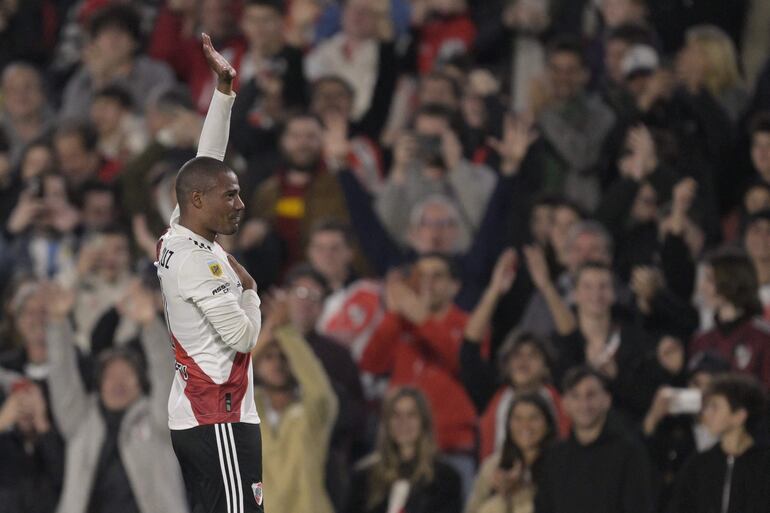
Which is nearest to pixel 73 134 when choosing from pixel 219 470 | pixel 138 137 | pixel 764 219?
pixel 138 137

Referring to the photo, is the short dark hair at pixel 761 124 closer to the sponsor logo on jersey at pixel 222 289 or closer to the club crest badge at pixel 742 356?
the club crest badge at pixel 742 356

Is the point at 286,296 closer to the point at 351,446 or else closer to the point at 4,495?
the point at 351,446

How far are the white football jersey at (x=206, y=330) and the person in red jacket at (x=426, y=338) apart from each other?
148 inches

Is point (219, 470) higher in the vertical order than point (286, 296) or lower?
lower

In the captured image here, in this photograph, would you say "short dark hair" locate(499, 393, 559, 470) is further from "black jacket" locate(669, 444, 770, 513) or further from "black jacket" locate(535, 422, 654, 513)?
"black jacket" locate(669, 444, 770, 513)

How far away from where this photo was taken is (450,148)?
11.6 meters

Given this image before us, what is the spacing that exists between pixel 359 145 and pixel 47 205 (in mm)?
2245

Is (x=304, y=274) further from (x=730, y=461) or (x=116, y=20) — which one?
(x=116, y=20)

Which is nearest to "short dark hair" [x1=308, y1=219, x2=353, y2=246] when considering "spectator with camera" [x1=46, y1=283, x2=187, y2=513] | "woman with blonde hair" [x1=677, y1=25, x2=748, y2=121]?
"spectator with camera" [x1=46, y1=283, x2=187, y2=513]

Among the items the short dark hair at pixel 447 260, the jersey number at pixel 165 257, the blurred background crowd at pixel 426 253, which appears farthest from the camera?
the short dark hair at pixel 447 260

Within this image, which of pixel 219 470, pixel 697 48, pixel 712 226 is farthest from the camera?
pixel 697 48

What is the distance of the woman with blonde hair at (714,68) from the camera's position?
11.9 meters

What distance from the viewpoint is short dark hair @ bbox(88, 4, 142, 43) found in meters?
13.7

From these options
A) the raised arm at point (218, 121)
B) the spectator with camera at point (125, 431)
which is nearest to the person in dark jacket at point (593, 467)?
the spectator with camera at point (125, 431)
